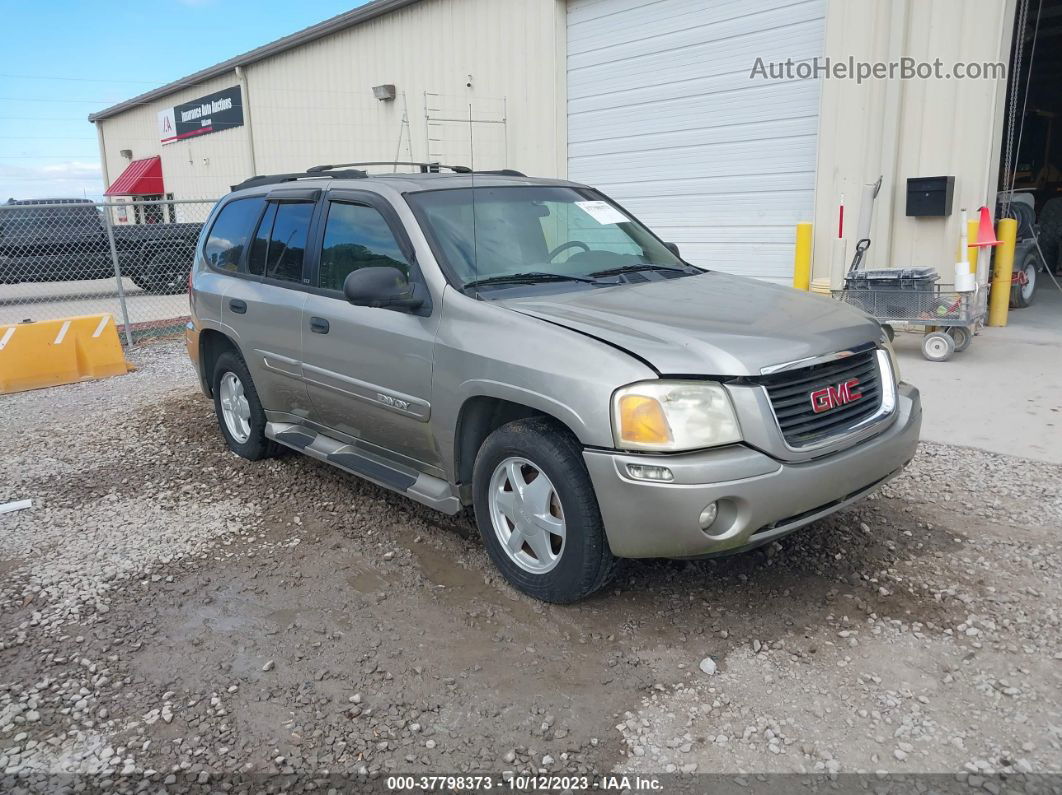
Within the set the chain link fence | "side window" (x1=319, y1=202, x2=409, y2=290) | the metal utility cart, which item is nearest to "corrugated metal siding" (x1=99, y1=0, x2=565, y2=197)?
the chain link fence

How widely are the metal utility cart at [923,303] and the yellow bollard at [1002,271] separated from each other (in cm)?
98

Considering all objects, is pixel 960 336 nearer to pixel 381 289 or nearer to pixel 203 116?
pixel 381 289

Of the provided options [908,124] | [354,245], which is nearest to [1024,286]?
[908,124]

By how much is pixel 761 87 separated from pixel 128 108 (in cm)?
2406

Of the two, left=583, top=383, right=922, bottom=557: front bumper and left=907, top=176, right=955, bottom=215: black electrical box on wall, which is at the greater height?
left=907, top=176, right=955, bottom=215: black electrical box on wall

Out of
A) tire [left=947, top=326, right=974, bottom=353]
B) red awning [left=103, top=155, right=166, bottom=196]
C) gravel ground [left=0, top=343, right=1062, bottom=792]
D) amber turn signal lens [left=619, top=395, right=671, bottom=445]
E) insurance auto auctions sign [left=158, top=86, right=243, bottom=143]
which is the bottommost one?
gravel ground [left=0, top=343, right=1062, bottom=792]

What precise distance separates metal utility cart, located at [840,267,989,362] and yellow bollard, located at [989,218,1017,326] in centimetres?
98

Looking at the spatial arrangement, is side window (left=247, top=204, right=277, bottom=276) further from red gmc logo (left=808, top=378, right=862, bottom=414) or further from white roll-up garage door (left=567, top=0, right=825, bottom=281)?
white roll-up garage door (left=567, top=0, right=825, bottom=281)

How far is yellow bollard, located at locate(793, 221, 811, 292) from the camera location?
912 centimetres

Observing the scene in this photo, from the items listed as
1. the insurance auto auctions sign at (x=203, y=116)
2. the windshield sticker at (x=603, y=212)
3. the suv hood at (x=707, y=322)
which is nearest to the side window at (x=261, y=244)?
the windshield sticker at (x=603, y=212)

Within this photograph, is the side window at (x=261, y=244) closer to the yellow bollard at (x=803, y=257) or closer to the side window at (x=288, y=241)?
the side window at (x=288, y=241)

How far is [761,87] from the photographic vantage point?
9.56 metres

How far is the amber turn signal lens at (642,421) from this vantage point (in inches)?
121

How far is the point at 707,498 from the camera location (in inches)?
119
